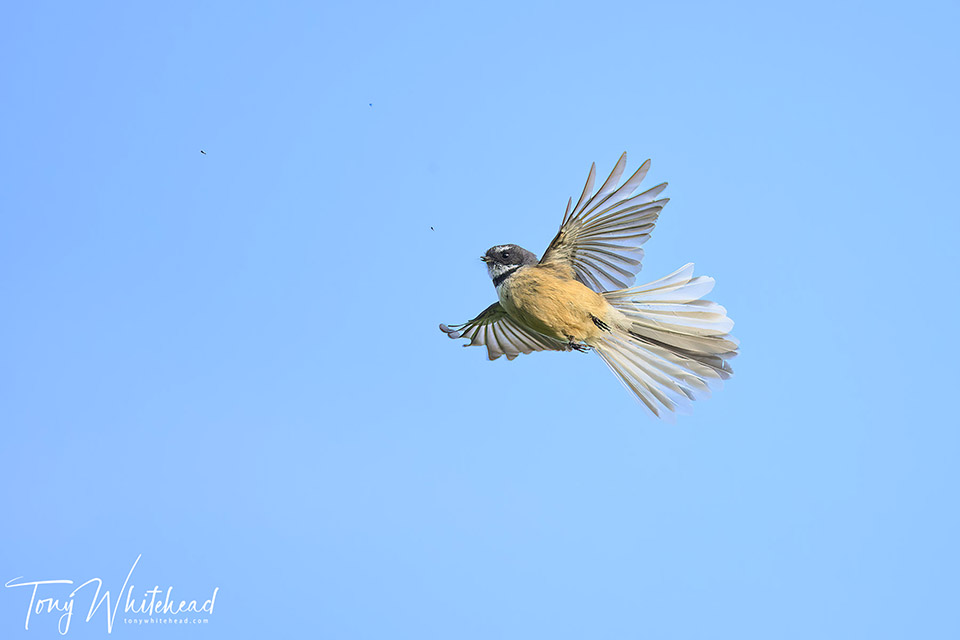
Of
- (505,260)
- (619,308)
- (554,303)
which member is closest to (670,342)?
(619,308)

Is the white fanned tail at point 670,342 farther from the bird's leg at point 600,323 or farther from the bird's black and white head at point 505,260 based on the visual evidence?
the bird's black and white head at point 505,260

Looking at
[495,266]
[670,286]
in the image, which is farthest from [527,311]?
[670,286]

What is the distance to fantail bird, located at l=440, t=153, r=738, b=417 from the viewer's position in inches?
303

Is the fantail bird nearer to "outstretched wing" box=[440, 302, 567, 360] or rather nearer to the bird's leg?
the bird's leg

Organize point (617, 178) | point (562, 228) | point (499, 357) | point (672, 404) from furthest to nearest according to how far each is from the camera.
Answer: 1. point (499, 357)
2. point (672, 404)
3. point (562, 228)
4. point (617, 178)

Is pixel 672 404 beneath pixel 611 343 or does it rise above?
beneath

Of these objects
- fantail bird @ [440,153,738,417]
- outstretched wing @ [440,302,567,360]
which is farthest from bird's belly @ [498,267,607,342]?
outstretched wing @ [440,302,567,360]

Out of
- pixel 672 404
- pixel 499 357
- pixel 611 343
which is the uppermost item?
pixel 499 357

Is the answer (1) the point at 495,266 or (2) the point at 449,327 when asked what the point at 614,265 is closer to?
(1) the point at 495,266

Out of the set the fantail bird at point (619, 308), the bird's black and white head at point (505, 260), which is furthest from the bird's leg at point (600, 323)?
the bird's black and white head at point (505, 260)

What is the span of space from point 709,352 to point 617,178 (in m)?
1.95

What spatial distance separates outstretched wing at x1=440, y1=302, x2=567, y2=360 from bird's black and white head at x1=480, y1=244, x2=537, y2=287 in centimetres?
64

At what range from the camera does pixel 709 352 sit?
8062mm

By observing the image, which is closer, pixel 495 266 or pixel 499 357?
pixel 495 266
